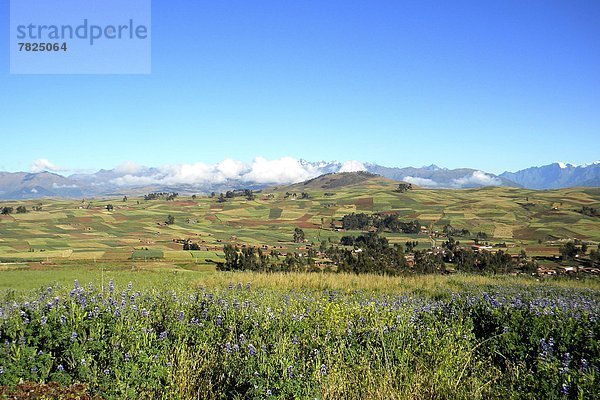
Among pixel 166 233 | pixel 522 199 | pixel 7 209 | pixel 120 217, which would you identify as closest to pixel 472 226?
pixel 522 199

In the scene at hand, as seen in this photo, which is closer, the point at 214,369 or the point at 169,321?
the point at 214,369

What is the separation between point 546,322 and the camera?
24.9 ft

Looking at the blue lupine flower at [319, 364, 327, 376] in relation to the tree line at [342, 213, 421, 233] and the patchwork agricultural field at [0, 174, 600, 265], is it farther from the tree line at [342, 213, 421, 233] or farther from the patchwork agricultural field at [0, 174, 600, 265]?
the tree line at [342, 213, 421, 233]

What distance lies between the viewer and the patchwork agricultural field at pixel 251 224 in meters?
50.0

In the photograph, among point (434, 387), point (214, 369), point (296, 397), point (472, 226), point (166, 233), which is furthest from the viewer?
point (472, 226)

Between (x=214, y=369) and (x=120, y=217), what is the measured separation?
81.3 meters

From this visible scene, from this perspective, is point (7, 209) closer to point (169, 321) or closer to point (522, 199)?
point (169, 321)

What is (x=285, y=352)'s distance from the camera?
6234 mm

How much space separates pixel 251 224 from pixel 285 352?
8461 cm

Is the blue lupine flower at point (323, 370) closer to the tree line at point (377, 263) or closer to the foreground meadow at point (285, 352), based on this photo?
the foreground meadow at point (285, 352)

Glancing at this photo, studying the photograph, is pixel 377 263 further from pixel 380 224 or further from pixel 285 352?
pixel 380 224

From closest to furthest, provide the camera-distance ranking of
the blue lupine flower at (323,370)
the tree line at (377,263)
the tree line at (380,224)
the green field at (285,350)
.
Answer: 1. the green field at (285,350)
2. the blue lupine flower at (323,370)
3. the tree line at (377,263)
4. the tree line at (380,224)

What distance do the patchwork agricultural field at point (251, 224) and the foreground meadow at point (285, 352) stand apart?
31.1 metres

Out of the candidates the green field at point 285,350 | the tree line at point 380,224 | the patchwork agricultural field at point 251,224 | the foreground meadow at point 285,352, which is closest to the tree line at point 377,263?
the patchwork agricultural field at point 251,224
